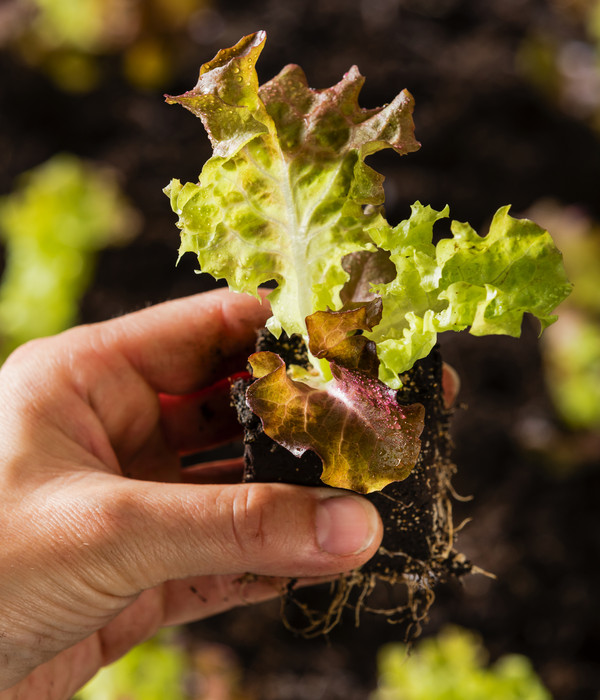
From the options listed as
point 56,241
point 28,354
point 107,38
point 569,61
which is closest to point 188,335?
point 28,354

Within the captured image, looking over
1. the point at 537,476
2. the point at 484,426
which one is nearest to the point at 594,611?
the point at 537,476

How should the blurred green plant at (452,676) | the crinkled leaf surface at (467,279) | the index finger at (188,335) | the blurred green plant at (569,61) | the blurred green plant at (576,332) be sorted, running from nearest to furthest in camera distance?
1. the crinkled leaf surface at (467,279)
2. the index finger at (188,335)
3. the blurred green plant at (452,676)
4. the blurred green plant at (576,332)
5. the blurred green plant at (569,61)

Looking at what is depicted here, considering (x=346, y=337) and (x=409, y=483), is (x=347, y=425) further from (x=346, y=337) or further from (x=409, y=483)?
(x=409, y=483)

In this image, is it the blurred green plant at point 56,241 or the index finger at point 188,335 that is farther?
the blurred green plant at point 56,241

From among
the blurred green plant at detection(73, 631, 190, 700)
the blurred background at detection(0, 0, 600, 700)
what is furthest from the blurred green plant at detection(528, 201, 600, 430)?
A: the blurred green plant at detection(73, 631, 190, 700)

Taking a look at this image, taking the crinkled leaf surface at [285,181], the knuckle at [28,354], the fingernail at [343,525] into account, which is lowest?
the fingernail at [343,525]

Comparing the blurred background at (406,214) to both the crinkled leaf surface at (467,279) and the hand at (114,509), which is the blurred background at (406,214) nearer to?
the hand at (114,509)

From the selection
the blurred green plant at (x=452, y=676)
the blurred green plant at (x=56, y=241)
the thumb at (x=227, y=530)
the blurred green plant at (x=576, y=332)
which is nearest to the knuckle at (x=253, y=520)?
the thumb at (x=227, y=530)

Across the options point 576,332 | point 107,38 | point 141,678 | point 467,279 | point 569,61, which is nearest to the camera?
point 467,279
